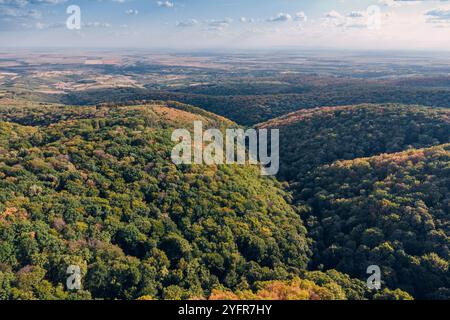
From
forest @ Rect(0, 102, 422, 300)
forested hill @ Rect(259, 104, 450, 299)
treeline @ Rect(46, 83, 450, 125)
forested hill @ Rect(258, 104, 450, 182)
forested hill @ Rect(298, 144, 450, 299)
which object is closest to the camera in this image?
forest @ Rect(0, 102, 422, 300)

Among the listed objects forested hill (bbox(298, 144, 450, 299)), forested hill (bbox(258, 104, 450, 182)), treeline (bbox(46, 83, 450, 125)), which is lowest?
forested hill (bbox(298, 144, 450, 299))

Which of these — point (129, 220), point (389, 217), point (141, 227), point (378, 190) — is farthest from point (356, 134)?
point (129, 220)

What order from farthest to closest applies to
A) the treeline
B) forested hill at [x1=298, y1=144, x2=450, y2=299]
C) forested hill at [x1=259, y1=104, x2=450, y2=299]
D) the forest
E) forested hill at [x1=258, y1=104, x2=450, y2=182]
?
1. the treeline
2. forested hill at [x1=258, y1=104, x2=450, y2=182]
3. forested hill at [x1=259, y1=104, x2=450, y2=299]
4. forested hill at [x1=298, y1=144, x2=450, y2=299]
5. the forest

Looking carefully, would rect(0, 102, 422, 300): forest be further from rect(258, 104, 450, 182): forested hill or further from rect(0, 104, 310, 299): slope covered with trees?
rect(258, 104, 450, 182): forested hill

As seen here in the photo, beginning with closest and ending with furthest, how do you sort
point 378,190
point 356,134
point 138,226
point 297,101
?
1. point 138,226
2. point 378,190
3. point 356,134
4. point 297,101

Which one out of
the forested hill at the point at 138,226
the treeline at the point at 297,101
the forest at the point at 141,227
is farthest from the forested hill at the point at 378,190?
the treeline at the point at 297,101

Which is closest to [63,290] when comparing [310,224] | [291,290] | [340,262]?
[291,290]

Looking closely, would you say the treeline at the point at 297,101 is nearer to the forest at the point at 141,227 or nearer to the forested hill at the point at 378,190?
the forested hill at the point at 378,190

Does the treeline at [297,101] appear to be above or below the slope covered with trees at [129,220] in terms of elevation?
above

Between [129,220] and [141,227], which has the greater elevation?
[129,220]

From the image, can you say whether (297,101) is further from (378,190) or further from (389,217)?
(389,217)

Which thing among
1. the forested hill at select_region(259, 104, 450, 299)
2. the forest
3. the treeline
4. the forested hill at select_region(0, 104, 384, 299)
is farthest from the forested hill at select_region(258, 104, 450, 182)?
the treeline
